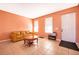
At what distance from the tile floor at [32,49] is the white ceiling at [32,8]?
704mm

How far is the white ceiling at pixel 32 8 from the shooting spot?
58.0 inches

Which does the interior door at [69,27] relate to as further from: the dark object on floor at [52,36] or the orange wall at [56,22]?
the dark object on floor at [52,36]

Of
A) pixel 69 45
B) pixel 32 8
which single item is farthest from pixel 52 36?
pixel 32 8

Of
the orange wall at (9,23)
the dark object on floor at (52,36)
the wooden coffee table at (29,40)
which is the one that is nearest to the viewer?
the orange wall at (9,23)

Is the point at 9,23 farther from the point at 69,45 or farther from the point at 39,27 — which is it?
the point at 69,45

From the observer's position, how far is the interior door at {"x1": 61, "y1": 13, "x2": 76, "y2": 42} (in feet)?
5.20

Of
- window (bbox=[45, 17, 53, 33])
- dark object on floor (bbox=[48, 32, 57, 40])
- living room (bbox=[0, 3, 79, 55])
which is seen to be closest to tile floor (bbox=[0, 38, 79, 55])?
living room (bbox=[0, 3, 79, 55])

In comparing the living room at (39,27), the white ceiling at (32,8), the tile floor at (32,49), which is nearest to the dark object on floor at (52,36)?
the living room at (39,27)

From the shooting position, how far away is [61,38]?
1654 mm

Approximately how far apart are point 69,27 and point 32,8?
993 millimetres

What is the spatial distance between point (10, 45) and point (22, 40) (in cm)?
28

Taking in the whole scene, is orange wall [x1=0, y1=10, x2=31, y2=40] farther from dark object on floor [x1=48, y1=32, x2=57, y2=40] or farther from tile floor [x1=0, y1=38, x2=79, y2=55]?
→ dark object on floor [x1=48, y1=32, x2=57, y2=40]

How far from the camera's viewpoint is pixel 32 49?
60.9 inches
